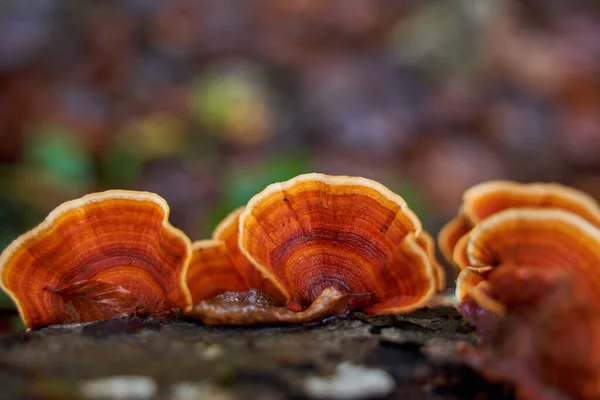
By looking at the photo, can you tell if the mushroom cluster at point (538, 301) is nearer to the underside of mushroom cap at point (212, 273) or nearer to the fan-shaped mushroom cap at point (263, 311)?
→ the fan-shaped mushroom cap at point (263, 311)

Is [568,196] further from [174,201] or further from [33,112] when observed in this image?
[33,112]

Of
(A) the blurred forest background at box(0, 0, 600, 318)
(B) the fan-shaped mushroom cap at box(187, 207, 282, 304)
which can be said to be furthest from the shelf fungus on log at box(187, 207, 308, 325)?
(A) the blurred forest background at box(0, 0, 600, 318)

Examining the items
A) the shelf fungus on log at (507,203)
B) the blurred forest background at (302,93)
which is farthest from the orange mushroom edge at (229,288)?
the blurred forest background at (302,93)

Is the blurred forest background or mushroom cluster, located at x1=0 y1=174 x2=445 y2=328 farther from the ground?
the blurred forest background

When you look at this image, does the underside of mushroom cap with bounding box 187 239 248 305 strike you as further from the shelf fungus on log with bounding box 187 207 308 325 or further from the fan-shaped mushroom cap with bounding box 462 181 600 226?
the fan-shaped mushroom cap with bounding box 462 181 600 226

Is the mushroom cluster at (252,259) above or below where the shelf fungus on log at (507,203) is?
below

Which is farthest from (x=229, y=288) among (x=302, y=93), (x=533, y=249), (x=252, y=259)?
(x=302, y=93)

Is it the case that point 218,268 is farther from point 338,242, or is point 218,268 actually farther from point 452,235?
point 452,235
